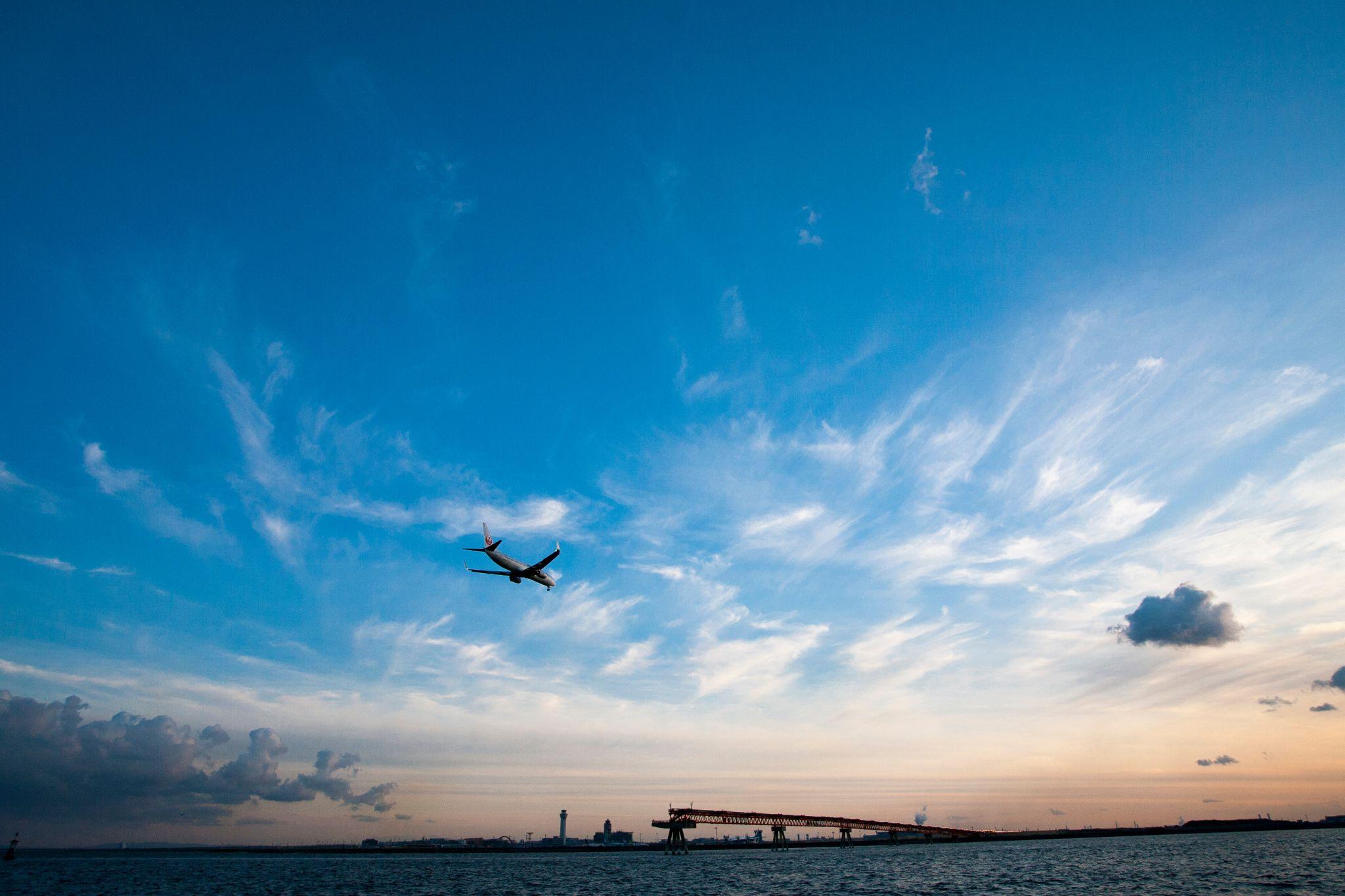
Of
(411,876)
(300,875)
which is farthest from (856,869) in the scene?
(300,875)

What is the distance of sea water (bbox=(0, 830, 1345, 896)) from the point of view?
74312 millimetres

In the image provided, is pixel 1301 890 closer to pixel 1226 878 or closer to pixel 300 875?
pixel 1226 878

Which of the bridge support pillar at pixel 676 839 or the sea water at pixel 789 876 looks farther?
→ the bridge support pillar at pixel 676 839

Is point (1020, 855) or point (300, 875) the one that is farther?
point (1020, 855)

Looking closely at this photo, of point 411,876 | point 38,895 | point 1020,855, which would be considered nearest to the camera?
point 38,895

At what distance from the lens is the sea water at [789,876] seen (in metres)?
74.3

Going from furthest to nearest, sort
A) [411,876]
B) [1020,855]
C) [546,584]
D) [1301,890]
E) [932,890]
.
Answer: [1020,855], [411,876], [932,890], [546,584], [1301,890]

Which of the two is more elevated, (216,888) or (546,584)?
(546,584)

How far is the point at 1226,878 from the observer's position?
246ft

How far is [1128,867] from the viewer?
96.7 metres

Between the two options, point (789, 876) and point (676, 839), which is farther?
point (676, 839)

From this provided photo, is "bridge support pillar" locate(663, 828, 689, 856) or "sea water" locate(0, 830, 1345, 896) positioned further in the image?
"bridge support pillar" locate(663, 828, 689, 856)

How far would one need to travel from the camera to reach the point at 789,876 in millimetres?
102250

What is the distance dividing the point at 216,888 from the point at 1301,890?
12098 centimetres
